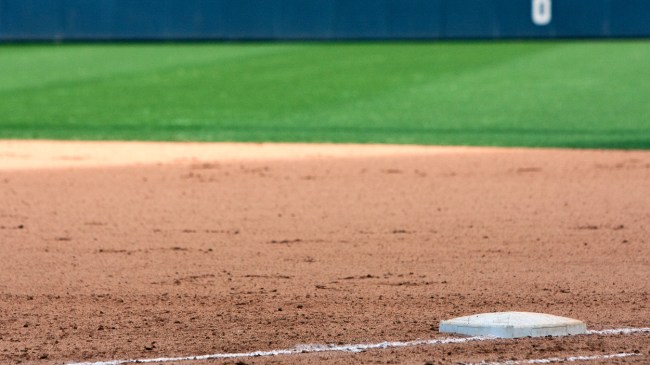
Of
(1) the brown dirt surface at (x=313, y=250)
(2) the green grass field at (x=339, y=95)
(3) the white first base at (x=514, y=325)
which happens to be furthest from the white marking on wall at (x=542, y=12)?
(3) the white first base at (x=514, y=325)

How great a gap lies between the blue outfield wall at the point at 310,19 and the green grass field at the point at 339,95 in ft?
5.42

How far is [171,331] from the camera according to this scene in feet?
16.7

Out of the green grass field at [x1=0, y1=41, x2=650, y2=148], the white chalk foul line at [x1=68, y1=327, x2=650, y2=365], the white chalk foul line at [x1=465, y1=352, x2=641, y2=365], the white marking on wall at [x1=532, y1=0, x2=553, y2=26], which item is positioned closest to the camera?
the white chalk foul line at [x1=465, y1=352, x2=641, y2=365]

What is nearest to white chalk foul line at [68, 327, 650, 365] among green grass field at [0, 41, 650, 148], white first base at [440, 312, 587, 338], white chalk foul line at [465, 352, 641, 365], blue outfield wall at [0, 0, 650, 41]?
white first base at [440, 312, 587, 338]

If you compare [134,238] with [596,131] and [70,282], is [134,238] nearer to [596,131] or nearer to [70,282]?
[70,282]

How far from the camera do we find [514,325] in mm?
4895

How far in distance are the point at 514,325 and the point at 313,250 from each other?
2.25 meters

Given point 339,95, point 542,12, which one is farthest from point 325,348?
point 542,12

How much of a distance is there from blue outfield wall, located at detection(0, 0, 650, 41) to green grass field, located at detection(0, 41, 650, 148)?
1651mm

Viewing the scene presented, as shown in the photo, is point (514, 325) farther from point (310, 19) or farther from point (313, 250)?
point (310, 19)

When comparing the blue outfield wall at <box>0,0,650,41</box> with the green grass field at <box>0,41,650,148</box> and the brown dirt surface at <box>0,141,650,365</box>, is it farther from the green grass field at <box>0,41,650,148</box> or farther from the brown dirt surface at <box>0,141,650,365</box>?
the brown dirt surface at <box>0,141,650,365</box>

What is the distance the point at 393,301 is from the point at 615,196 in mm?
3789

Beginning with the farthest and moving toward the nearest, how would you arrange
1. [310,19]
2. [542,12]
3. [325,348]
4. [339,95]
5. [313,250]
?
1. [310,19]
2. [542,12]
3. [339,95]
4. [313,250]
5. [325,348]

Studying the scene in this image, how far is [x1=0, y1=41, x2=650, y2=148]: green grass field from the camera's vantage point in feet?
43.2
